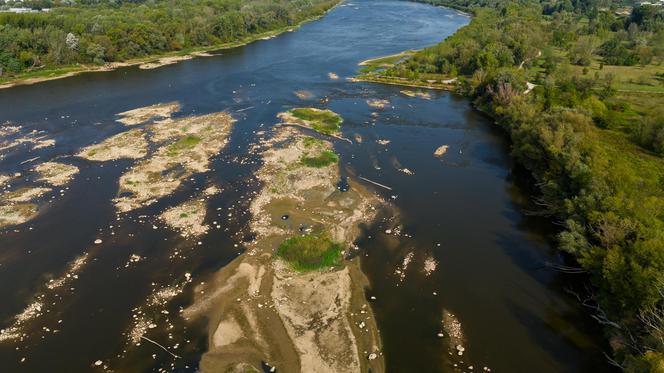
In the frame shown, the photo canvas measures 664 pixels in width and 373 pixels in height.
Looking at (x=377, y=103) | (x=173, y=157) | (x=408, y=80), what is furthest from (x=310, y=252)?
(x=408, y=80)

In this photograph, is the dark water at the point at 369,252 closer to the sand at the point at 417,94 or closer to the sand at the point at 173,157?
the sand at the point at 173,157

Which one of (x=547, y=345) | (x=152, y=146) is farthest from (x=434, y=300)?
(x=152, y=146)

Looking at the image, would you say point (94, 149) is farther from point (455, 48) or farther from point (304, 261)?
point (455, 48)

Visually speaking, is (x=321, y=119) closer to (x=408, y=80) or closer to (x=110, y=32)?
(x=408, y=80)

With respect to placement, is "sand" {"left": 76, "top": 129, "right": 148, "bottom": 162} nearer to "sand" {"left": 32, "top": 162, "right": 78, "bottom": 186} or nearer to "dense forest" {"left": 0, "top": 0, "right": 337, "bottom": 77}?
"sand" {"left": 32, "top": 162, "right": 78, "bottom": 186}

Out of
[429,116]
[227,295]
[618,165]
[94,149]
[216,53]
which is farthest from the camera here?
[216,53]
